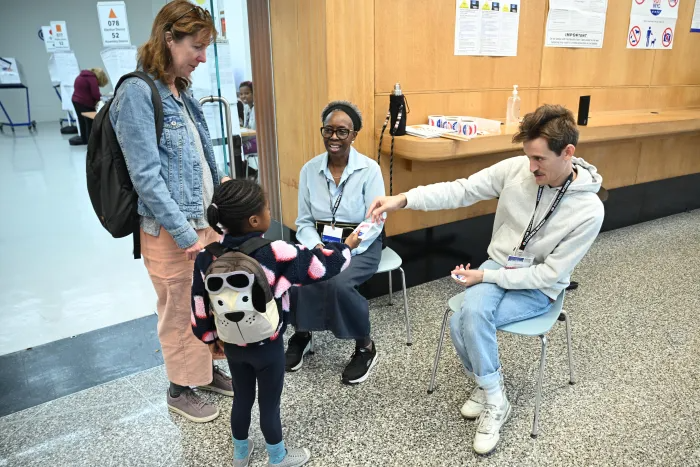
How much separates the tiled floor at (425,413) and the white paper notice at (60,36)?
9.63 metres

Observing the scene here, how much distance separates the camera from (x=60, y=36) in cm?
959

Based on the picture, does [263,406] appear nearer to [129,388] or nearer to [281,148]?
[129,388]

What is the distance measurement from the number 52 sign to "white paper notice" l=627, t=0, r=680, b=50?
5.57 metres

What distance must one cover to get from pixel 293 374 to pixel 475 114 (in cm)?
204

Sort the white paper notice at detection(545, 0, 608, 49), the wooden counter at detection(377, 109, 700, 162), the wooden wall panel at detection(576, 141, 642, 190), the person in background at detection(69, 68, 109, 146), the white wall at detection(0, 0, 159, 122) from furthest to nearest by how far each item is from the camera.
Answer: the white wall at detection(0, 0, 159, 122)
the person in background at detection(69, 68, 109, 146)
the wooden wall panel at detection(576, 141, 642, 190)
the white paper notice at detection(545, 0, 608, 49)
the wooden counter at detection(377, 109, 700, 162)

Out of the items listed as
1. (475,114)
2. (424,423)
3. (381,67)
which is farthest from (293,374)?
(475,114)

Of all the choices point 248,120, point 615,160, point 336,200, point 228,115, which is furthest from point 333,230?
point 615,160

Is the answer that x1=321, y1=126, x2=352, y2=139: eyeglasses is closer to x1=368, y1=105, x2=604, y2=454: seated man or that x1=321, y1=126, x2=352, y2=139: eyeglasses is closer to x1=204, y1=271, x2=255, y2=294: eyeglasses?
x1=368, y1=105, x2=604, y2=454: seated man

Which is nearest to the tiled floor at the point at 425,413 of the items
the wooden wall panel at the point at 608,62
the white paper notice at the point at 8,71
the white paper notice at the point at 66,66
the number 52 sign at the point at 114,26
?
the wooden wall panel at the point at 608,62

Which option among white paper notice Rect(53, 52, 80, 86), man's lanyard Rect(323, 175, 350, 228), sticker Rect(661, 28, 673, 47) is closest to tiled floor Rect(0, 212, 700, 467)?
man's lanyard Rect(323, 175, 350, 228)

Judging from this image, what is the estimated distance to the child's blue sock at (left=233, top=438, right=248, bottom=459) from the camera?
5.57 feet

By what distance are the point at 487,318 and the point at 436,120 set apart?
148cm

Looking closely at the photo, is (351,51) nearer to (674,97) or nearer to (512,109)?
(512,109)

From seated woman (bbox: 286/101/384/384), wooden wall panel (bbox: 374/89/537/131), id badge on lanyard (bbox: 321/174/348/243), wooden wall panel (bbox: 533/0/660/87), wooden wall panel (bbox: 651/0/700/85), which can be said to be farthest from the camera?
wooden wall panel (bbox: 651/0/700/85)
